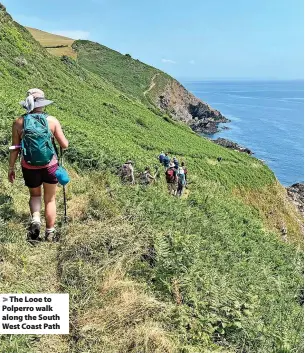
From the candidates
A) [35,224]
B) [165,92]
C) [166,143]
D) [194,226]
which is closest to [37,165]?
[35,224]

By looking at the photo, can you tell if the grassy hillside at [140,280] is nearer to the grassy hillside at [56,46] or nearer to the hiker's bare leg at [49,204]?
the hiker's bare leg at [49,204]

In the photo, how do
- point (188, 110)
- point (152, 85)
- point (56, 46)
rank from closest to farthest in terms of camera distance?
point (56, 46), point (152, 85), point (188, 110)

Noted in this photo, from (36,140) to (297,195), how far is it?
4476cm

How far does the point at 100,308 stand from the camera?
4.47 meters

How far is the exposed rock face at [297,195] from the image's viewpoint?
42.7 metres

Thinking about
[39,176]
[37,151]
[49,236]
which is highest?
[37,151]

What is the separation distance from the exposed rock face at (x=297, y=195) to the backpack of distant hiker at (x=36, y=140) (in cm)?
3978

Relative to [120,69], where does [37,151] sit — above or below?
below

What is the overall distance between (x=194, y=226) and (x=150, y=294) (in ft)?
12.9

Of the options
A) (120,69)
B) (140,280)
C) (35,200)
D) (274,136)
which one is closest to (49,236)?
(35,200)

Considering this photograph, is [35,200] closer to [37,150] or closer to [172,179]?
[37,150]

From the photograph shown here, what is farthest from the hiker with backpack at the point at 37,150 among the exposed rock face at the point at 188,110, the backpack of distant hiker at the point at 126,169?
the exposed rock face at the point at 188,110

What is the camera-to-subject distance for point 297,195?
150ft

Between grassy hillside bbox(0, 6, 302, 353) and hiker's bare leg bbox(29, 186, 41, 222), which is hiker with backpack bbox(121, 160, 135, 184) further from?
hiker's bare leg bbox(29, 186, 41, 222)
